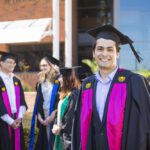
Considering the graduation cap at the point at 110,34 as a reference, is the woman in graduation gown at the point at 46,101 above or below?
below

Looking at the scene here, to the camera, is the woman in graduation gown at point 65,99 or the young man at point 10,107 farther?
the young man at point 10,107

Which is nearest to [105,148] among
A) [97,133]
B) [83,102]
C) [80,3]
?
[97,133]

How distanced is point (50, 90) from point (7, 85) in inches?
25.9

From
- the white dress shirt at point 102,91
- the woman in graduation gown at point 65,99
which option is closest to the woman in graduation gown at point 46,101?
the woman in graduation gown at point 65,99

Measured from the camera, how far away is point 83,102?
362 cm

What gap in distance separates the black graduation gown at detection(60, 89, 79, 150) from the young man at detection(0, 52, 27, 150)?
146 cm

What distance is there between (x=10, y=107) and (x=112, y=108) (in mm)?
3264

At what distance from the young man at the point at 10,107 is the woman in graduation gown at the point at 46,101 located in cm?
28

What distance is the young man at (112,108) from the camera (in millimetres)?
3361

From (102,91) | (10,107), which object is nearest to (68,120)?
(102,91)

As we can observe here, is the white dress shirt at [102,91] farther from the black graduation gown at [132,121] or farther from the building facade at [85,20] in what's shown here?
the building facade at [85,20]

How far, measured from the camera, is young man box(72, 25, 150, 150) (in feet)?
11.0

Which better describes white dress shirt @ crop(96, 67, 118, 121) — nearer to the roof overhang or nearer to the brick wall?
the roof overhang

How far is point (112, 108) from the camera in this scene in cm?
342
